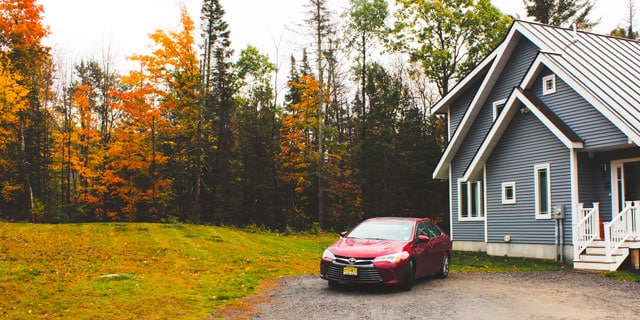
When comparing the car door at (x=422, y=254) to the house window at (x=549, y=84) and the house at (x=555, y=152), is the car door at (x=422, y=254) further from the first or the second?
the house window at (x=549, y=84)

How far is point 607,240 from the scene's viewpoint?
1552 cm

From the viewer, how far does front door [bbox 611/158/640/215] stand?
17.4m

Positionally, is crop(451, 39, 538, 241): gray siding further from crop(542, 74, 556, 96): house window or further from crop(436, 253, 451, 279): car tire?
crop(436, 253, 451, 279): car tire

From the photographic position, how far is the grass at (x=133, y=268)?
33.0 ft

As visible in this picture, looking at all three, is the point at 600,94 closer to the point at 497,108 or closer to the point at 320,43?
the point at 497,108

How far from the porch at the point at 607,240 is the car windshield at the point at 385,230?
245 inches

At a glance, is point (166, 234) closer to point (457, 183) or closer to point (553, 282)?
point (457, 183)

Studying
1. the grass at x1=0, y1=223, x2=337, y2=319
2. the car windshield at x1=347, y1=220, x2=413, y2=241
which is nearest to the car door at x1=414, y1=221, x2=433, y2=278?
the car windshield at x1=347, y1=220, x2=413, y2=241

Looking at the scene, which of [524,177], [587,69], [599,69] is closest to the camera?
[587,69]

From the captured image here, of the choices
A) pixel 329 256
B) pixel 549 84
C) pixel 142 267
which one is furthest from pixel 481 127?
pixel 142 267

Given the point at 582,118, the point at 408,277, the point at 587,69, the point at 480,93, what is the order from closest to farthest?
the point at 408,277 < the point at 582,118 < the point at 587,69 < the point at 480,93

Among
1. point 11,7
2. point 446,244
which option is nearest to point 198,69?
point 11,7

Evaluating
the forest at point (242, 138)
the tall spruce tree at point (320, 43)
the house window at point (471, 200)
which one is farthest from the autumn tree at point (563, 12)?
the house window at point (471, 200)

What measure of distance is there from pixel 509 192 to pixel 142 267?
42.2 feet
